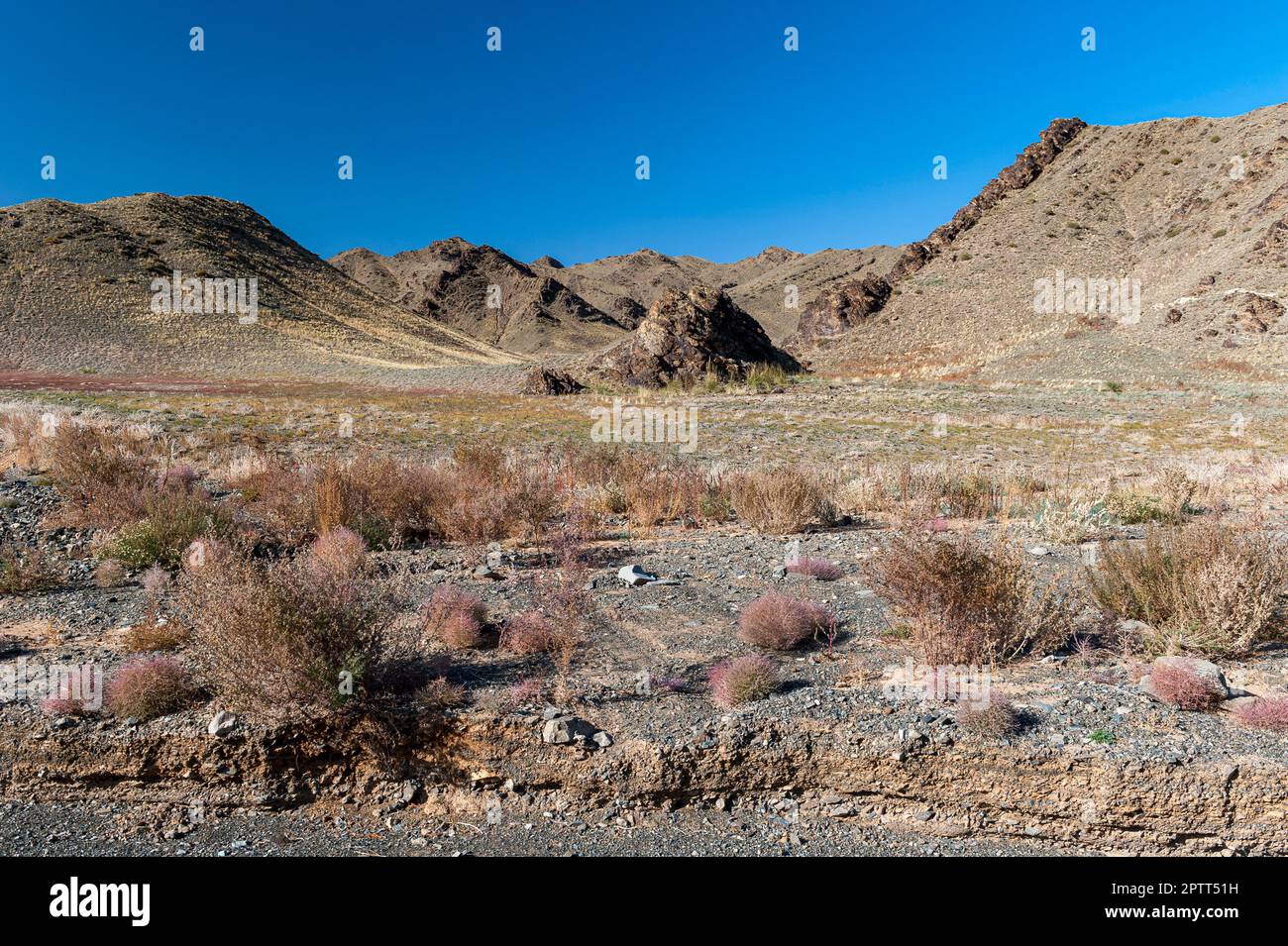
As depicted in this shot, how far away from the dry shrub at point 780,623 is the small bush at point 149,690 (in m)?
3.45

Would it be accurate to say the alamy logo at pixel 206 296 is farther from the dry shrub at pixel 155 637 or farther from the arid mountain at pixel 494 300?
the dry shrub at pixel 155 637

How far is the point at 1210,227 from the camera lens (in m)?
46.3

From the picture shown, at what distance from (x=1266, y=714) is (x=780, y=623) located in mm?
2553

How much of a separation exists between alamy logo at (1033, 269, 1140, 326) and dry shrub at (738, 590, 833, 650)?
149 ft

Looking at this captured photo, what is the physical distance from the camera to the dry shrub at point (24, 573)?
6.14 metres

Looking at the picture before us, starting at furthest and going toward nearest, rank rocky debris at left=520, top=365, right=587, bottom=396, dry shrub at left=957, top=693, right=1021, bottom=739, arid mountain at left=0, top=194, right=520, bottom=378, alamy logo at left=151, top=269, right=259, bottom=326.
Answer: alamy logo at left=151, top=269, right=259, bottom=326
arid mountain at left=0, top=194, right=520, bottom=378
rocky debris at left=520, top=365, right=587, bottom=396
dry shrub at left=957, top=693, right=1021, bottom=739

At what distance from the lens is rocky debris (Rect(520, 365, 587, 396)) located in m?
34.1

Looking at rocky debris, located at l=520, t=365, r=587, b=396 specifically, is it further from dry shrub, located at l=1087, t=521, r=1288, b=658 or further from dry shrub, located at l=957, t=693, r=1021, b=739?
dry shrub, located at l=957, t=693, r=1021, b=739

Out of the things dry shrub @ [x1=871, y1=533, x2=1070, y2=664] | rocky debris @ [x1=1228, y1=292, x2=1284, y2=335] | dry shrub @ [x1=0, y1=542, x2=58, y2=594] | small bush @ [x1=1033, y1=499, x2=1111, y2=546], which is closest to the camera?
dry shrub @ [x1=871, y1=533, x2=1070, y2=664]

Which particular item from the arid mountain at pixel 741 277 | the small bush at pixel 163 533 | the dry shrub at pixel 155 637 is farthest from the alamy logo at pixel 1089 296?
the dry shrub at pixel 155 637

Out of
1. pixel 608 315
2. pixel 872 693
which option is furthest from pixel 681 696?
pixel 608 315

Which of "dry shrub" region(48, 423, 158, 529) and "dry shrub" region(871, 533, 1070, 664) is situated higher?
"dry shrub" region(48, 423, 158, 529)

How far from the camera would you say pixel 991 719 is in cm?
391

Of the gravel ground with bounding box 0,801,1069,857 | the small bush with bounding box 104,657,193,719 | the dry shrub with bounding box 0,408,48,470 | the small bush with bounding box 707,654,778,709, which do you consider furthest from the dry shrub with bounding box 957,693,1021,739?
the dry shrub with bounding box 0,408,48,470
